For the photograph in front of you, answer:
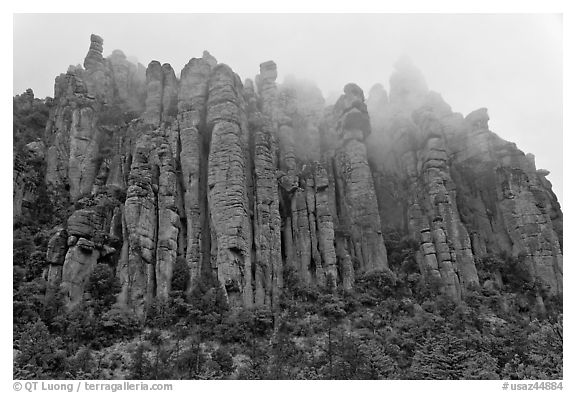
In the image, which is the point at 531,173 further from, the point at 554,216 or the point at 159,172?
the point at 159,172

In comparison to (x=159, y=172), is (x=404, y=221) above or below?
below

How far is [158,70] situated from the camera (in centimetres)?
3978

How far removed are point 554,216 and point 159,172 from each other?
28.2 m

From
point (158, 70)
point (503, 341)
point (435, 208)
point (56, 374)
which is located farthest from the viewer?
point (158, 70)

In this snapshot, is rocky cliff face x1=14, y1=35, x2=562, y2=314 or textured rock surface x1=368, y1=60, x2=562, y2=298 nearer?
rocky cliff face x1=14, y1=35, x2=562, y2=314

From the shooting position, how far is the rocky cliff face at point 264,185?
97.9ft

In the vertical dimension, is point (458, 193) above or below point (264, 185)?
above

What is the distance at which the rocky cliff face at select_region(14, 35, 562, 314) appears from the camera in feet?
97.9

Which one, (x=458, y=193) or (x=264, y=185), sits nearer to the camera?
(x=264, y=185)

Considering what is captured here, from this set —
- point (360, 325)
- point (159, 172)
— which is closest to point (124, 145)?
point (159, 172)

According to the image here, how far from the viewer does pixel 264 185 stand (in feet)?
109

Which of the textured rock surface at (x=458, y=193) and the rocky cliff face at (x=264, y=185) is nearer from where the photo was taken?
the rocky cliff face at (x=264, y=185)
